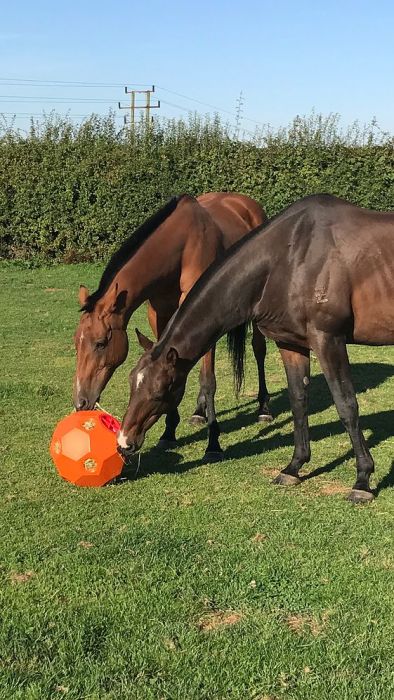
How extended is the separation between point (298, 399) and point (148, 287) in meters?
1.55

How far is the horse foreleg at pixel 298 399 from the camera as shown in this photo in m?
5.64

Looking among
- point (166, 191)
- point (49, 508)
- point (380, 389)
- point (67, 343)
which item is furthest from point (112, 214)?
point (49, 508)

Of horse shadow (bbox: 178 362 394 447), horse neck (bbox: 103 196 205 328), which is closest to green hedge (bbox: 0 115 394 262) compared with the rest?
horse shadow (bbox: 178 362 394 447)

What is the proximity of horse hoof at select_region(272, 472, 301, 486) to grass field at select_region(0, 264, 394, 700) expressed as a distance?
0.45 feet

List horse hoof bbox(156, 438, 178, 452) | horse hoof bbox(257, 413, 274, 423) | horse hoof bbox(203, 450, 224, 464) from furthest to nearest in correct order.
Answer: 1. horse hoof bbox(257, 413, 274, 423)
2. horse hoof bbox(156, 438, 178, 452)
3. horse hoof bbox(203, 450, 224, 464)

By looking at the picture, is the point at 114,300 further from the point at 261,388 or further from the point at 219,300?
the point at 261,388

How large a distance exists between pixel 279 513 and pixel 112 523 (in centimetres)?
114

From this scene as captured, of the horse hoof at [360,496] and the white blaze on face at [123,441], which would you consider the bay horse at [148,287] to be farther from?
the horse hoof at [360,496]

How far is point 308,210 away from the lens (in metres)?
5.14

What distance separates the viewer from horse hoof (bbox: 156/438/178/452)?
6431mm

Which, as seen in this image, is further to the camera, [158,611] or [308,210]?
[308,210]

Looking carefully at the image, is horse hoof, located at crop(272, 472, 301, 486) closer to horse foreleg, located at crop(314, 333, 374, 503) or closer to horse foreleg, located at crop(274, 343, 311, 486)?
horse foreleg, located at crop(274, 343, 311, 486)

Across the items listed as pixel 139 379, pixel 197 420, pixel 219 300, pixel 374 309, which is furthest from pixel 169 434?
pixel 374 309

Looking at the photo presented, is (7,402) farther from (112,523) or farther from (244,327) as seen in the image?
(112,523)
